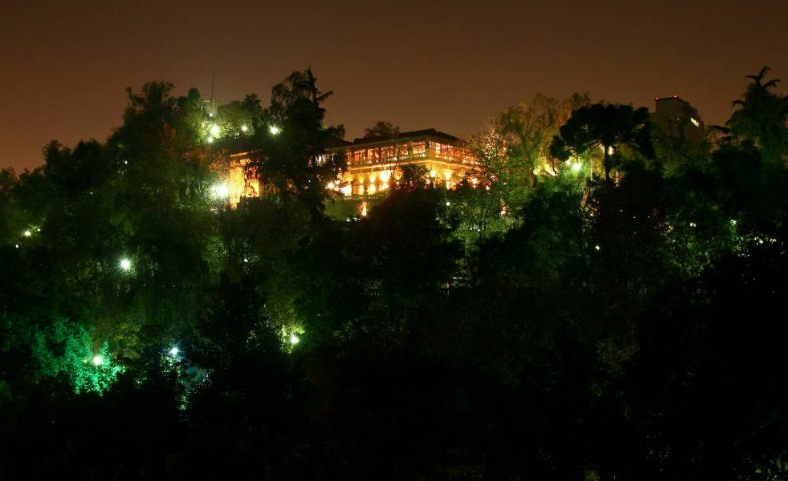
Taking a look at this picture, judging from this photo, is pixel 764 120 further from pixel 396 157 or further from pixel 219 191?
pixel 396 157

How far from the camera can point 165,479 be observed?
21.0m

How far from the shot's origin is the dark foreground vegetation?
15898 millimetres

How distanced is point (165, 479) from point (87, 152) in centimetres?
3184

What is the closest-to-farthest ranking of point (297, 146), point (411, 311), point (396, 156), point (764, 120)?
point (411, 311), point (764, 120), point (297, 146), point (396, 156)

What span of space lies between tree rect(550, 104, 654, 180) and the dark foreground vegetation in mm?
109

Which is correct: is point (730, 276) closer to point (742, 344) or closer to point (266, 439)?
point (742, 344)

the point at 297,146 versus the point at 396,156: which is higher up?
the point at 396,156

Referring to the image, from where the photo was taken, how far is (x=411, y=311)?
2709 centimetres

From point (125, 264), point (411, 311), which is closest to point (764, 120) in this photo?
point (411, 311)

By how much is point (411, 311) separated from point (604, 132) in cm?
1435

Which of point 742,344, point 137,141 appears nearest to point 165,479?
point 742,344

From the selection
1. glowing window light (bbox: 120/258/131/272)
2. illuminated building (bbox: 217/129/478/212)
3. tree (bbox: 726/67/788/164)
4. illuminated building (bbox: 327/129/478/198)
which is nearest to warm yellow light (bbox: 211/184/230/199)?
glowing window light (bbox: 120/258/131/272)

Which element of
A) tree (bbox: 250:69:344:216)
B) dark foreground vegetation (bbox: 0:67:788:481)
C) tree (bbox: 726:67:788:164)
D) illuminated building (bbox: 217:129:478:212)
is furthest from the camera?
illuminated building (bbox: 217:129:478:212)

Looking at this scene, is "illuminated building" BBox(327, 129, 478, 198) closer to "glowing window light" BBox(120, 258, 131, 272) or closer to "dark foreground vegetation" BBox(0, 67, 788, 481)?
"dark foreground vegetation" BBox(0, 67, 788, 481)
